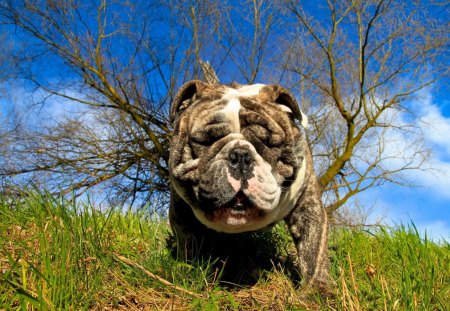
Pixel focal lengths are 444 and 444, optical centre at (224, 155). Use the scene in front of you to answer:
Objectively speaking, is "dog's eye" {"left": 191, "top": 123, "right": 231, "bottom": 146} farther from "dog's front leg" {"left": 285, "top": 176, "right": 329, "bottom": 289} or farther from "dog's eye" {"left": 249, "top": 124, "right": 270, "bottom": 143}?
"dog's front leg" {"left": 285, "top": 176, "right": 329, "bottom": 289}

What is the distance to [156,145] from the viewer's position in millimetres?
9734

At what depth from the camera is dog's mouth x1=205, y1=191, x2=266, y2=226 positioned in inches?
96.7

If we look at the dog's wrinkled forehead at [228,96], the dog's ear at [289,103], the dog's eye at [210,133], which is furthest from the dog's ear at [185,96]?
the dog's ear at [289,103]

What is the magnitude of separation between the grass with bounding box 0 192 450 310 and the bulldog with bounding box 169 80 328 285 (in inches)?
11.4

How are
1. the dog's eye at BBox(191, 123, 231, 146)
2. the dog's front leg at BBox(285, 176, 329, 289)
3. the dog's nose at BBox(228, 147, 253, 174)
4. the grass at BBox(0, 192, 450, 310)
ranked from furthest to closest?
the dog's front leg at BBox(285, 176, 329, 289) → the dog's eye at BBox(191, 123, 231, 146) → the dog's nose at BBox(228, 147, 253, 174) → the grass at BBox(0, 192, 450, 310)

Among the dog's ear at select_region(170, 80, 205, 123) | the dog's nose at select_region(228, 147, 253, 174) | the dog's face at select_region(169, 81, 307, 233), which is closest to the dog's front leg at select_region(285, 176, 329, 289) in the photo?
the dog's face at select_region(169, 81, 307, 233)

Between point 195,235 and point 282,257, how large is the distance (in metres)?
0.95

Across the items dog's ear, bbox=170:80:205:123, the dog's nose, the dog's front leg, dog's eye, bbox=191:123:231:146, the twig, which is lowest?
the twig

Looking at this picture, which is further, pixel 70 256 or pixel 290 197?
pixel 290 197

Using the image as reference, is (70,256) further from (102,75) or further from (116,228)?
(102,75)

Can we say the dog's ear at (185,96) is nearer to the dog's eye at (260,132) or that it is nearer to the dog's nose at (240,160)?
the dog's eye at (260,132)

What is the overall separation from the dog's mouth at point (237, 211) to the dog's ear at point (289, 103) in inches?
28.7

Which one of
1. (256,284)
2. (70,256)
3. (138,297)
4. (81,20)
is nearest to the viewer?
(70,256)

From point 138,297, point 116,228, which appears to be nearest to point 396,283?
point 138,297
